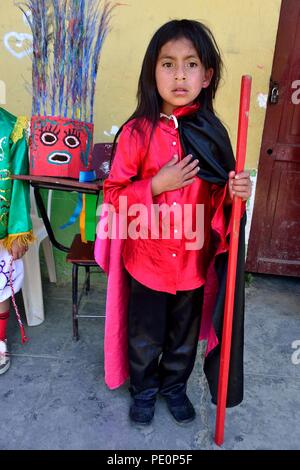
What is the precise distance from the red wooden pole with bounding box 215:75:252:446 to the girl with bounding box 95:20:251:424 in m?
0.07

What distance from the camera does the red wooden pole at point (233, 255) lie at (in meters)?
1.27

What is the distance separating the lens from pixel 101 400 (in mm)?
1873

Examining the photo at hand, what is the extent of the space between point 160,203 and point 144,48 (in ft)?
5.13

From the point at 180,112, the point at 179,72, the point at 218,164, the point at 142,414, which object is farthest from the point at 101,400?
the point at 179,72

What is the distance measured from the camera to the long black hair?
1359mm

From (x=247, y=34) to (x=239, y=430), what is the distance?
2361mm

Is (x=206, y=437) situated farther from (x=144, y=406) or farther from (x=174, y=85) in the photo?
(x=174, y=85)

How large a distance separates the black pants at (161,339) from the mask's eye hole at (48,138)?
80 centimetres

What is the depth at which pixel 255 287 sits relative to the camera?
315cm

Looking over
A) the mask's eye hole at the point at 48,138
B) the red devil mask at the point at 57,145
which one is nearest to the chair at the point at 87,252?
the red devil mask at the point at 57,145

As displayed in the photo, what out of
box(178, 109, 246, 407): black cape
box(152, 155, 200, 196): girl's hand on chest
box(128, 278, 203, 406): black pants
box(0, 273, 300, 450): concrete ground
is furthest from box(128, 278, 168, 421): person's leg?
box(152, 155, 200, 196): girl's hand on chest

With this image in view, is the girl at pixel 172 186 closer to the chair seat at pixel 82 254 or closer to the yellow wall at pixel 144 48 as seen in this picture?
the chair seat at pixel 82 254

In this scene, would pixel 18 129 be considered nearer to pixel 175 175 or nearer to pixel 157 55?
pixel 157 55
